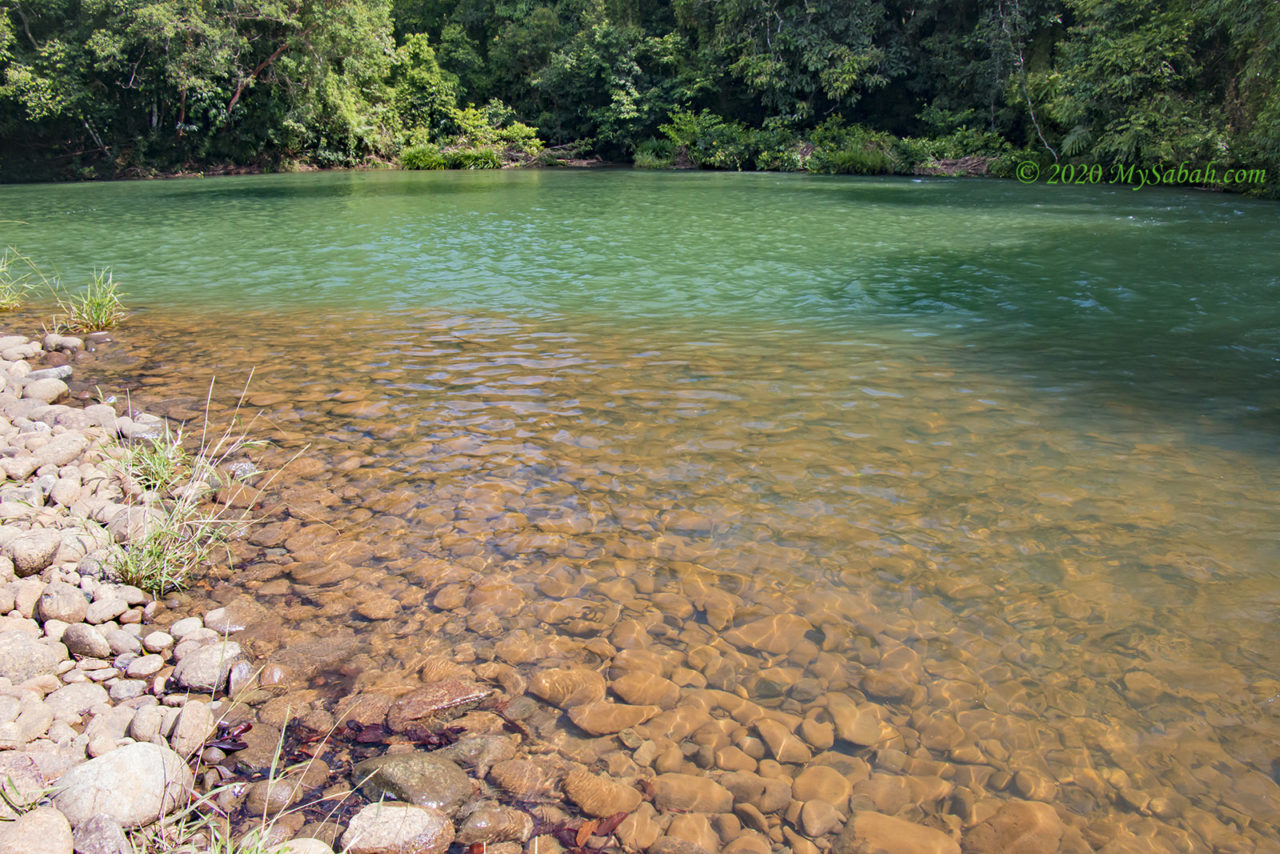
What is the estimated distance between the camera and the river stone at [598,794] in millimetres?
2193

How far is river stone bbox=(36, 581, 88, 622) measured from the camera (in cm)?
282

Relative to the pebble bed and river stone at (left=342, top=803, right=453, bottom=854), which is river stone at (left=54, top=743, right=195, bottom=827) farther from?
river stone at (left=342, top=803, right=453, bottom=854)

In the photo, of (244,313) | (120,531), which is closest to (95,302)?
(244,313)

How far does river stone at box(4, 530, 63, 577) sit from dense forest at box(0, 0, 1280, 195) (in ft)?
74.7

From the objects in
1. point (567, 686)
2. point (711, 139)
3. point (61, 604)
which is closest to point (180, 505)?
point (61, 604)

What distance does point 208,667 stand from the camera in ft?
8.69

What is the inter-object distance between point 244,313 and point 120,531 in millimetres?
5132

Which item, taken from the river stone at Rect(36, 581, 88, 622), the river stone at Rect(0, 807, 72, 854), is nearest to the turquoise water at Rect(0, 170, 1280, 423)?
the river stone at Rect(36, 581, 88, 622)

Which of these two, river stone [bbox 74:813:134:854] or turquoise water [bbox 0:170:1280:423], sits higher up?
turquoise water [bbox 0:170:1280:423]

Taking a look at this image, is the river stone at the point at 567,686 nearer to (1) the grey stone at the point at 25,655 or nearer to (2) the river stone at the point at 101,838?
(2) the river stone at the point at 101,838

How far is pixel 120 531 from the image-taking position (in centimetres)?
335

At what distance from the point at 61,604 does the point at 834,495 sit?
3.17 m

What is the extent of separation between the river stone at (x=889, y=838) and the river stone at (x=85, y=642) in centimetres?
242

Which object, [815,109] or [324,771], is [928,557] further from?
[815,109]
